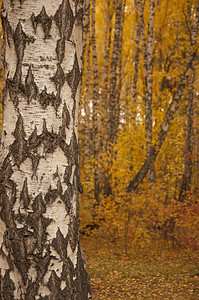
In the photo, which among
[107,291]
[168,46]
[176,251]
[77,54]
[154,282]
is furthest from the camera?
[168,46]

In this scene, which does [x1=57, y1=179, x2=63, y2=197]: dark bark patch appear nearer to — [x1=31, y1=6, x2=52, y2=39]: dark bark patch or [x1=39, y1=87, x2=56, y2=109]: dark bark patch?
[x1=39, y1=87, x2=56, y2=109]: dark bark patch

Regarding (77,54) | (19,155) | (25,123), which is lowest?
(19,155)

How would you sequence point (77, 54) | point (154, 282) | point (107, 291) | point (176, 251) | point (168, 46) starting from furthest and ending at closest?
point (168, 46) → point (176, 251) → point (154, 282) → point (107, 291) → point (77, 54)

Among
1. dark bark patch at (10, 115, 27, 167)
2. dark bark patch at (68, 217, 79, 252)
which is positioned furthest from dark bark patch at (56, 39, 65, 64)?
dark bark patch at (68, 217, 79, 252)

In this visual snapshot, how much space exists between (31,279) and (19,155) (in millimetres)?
655

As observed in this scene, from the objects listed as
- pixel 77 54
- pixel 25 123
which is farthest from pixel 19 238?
pixel 77 54

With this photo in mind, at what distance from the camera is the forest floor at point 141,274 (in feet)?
14.8

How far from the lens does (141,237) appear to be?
27.0 ft

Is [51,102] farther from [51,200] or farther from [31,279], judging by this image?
[31,279]

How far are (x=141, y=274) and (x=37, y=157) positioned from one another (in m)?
4.98

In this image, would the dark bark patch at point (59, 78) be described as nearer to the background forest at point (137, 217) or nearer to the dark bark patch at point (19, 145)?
the dark bark patch at point (19, 145)

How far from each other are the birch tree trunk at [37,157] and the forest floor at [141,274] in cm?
305

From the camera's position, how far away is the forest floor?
4.52 meters

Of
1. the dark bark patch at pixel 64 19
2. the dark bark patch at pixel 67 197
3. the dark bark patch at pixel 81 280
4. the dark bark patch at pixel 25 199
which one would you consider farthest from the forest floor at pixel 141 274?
the dark bark patch at pixel 64 19
